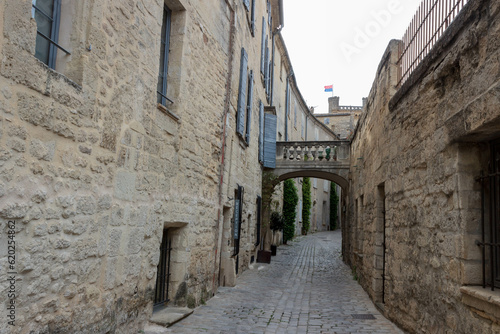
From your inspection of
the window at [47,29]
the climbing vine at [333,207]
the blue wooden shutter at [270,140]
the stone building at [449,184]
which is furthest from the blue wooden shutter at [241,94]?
the climbing vine at [333,207]

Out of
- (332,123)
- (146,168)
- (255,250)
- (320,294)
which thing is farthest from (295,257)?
(332,123)

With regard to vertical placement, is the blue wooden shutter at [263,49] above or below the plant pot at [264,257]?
above

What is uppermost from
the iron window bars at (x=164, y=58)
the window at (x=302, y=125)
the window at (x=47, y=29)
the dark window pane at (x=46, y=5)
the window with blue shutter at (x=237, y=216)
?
the window at (x=302, y=125)

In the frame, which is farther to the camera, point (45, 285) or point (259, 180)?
point (259, 180)

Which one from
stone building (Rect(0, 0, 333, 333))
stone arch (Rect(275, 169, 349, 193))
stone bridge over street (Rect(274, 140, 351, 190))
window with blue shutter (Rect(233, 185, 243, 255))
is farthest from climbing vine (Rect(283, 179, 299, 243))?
stone building (Rect(0, 0, 333, 333))

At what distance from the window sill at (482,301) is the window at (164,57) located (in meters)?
3.91

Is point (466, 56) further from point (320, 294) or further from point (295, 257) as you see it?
point (295, 257)

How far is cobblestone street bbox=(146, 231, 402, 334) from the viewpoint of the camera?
520 centimetres

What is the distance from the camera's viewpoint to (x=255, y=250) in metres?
12.3

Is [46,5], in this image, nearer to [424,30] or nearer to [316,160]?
[424,30]

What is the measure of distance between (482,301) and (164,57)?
4.42m

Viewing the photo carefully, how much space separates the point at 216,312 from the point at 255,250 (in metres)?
6.47

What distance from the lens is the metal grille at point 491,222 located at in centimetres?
325

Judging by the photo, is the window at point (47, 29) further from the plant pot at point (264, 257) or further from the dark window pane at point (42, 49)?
the plant pot at point (264, 257)
